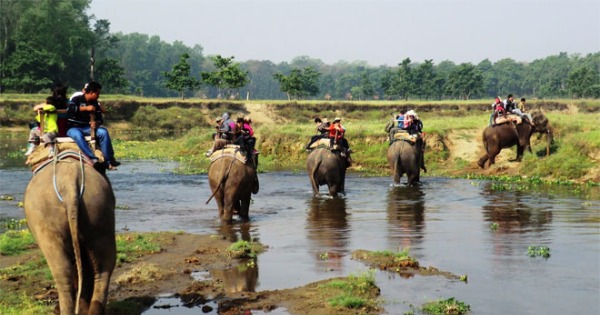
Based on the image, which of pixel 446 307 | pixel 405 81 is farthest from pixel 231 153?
pixel 405 81

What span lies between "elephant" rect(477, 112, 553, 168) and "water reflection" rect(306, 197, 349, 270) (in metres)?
9.62

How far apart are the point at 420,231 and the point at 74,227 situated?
32.5ft

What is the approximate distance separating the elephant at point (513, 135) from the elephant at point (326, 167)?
9225 millimetres

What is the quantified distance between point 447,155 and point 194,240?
Answer: 829 inches

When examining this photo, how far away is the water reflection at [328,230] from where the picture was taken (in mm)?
13648

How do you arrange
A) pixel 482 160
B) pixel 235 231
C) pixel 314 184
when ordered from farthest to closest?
1. pixel 482 160
2. pixel 314 184
3. pixel 235 231

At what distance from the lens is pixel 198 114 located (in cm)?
7525

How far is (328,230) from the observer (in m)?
17.1

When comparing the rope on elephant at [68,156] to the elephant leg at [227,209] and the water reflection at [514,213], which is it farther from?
the water reflection at [514,213]

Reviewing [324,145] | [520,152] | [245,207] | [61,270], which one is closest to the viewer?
[61,270]

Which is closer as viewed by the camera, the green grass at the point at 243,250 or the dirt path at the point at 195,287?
the dirt path at the point at 195,287

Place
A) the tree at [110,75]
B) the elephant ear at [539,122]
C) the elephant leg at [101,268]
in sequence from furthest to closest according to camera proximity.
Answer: the tree at [110,75]
the elephant ear at [539,122]
the elephant leg at [101,268]

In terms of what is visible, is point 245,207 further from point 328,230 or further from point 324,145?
point 324,145

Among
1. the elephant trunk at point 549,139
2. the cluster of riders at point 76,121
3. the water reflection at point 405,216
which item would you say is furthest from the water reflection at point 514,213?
the cluster of riders at point 76,121
